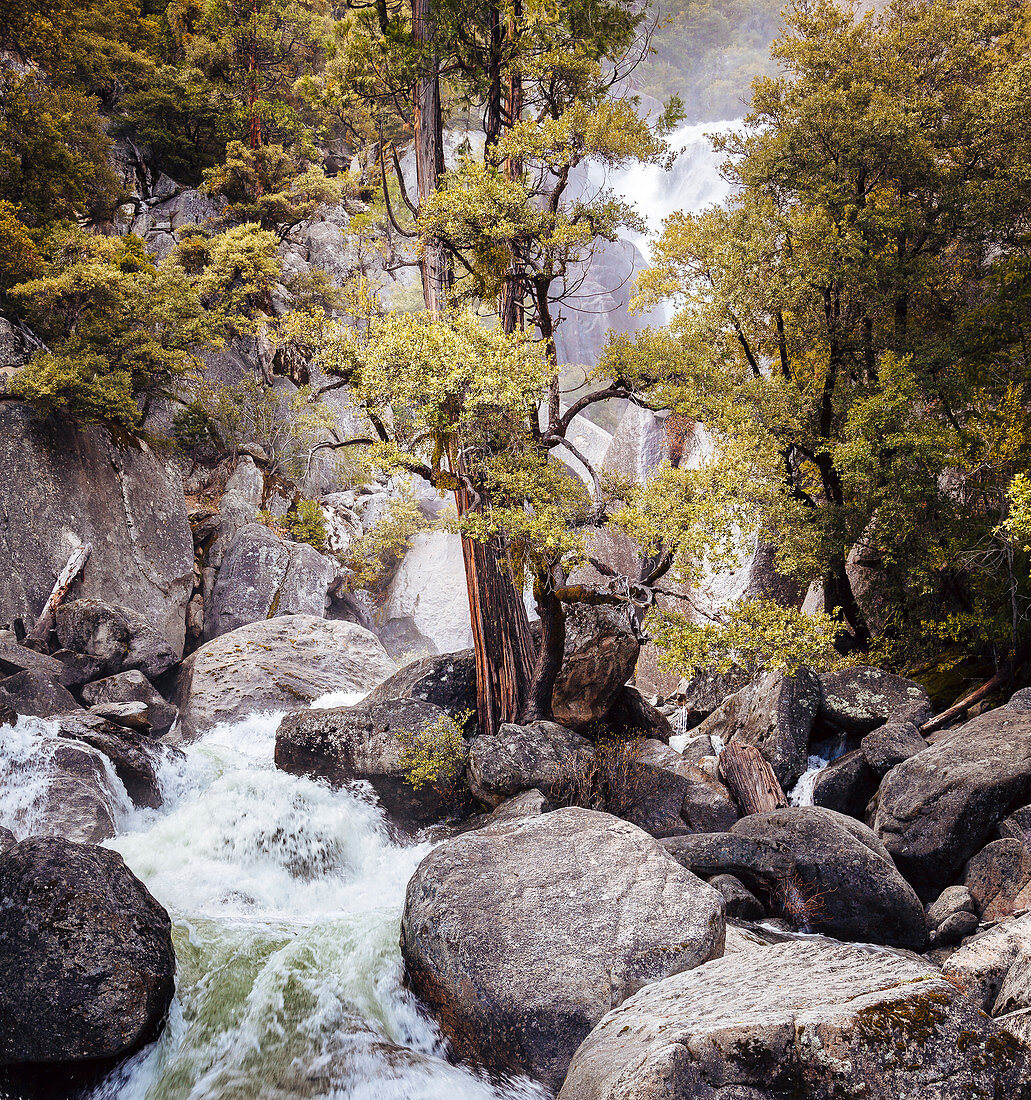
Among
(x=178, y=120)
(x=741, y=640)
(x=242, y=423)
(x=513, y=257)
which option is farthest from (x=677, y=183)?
(x=741, y=640)

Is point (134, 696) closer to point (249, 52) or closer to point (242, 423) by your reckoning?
point (242, 423)

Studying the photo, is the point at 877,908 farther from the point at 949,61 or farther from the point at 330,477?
the point at 330,477

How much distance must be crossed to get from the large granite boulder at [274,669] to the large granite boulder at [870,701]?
376 inches

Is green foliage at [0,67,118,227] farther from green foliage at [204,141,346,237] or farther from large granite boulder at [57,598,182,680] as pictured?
large granite boulder at [57,598,182,680]

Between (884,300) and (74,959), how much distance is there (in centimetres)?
1514

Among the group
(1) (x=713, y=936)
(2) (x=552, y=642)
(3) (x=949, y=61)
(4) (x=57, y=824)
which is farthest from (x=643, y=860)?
(3) (x=949, y=61)

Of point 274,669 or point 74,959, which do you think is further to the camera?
point 274,669

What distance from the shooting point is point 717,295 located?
13.0 meters

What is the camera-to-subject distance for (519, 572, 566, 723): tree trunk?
10156 millimetres

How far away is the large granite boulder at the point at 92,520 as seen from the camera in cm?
1415

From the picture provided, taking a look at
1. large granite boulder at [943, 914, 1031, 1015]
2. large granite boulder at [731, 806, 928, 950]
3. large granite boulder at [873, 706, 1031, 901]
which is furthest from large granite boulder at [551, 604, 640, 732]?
large granite boulder at [943, 914, 1031, 1015]

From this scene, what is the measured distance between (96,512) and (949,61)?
20.6 m

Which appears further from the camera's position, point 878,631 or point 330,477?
point 330,477

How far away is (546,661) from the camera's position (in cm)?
1036
